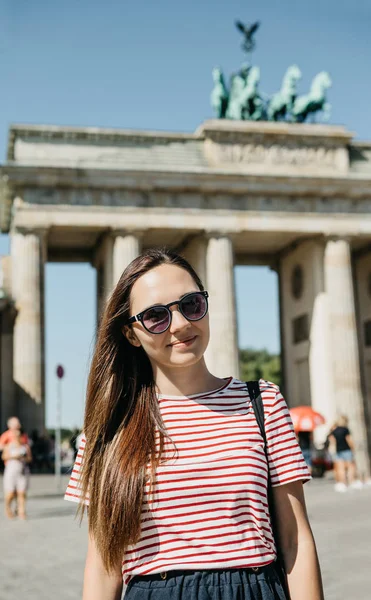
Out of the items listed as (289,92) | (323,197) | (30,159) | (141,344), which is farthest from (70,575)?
(289,92)

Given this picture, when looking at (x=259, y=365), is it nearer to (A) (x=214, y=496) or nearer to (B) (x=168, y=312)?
(B) (x=168, y=312)

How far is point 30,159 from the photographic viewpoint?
3766cm

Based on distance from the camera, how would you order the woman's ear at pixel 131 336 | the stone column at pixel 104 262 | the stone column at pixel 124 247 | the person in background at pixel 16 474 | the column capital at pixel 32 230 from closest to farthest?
the woman's ear at pixel 131 336 → the person in background at pixel 16 474 → the column capital at pixel 32 230 → the stone column at pixel 124 247 → the stone column at pixel 104 262

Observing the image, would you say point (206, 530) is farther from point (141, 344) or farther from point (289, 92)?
point (289, 92)

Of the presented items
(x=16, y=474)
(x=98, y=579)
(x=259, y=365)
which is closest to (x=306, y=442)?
(x=16, y=474)

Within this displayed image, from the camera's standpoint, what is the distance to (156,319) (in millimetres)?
2977

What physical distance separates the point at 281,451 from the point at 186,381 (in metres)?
0.43

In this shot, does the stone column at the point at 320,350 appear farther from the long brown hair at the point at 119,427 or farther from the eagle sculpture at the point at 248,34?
the long brown hair at the point at 119,427

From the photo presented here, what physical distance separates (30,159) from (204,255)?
9.34 meters

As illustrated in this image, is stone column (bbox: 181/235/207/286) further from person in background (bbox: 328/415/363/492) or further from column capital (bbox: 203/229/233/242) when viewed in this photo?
person in background (bbox: 328/415/363/492)

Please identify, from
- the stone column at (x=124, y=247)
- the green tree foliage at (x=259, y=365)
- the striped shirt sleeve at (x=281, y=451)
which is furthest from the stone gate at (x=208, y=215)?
the green tree foliage at (x=259, y=365)

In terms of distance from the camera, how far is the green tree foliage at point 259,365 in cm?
8975

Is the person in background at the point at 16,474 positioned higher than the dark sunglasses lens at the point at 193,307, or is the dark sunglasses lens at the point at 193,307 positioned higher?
the dark sunglasses lens at the point at 193,307

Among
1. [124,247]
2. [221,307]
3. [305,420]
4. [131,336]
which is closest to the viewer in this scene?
[131,336]
